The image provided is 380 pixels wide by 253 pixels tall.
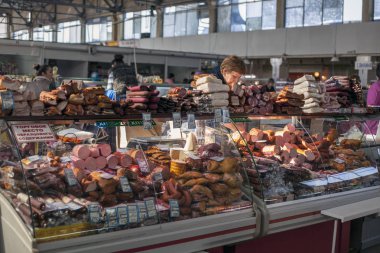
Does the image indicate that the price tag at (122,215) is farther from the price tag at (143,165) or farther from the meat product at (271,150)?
the meat product at (271,150)

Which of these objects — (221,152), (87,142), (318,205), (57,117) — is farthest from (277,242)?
(57,117)

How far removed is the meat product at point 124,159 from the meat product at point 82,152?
221 mm

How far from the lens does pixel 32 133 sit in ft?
9.38

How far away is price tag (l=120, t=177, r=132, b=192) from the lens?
9.65 ft

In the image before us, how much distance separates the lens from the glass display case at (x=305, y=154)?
3625mm

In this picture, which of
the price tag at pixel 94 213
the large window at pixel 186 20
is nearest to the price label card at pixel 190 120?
the price tag at pixel 94 213

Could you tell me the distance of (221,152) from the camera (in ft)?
11.6

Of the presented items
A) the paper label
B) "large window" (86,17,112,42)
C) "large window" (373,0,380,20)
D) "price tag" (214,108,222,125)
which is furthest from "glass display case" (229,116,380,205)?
"large window" (86,17,112,42)

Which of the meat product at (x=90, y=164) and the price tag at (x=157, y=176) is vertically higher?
the meat product at (x=90, y=164)

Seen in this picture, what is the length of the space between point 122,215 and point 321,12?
58.2 ft

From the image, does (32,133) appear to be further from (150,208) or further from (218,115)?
(218,115)

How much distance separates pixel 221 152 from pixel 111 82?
368cm

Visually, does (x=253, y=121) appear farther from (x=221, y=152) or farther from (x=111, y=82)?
(x=111, y=82)

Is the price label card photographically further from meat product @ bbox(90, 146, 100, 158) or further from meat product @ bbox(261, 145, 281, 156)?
meat product @ bbox(261, 145, 281, 156)
